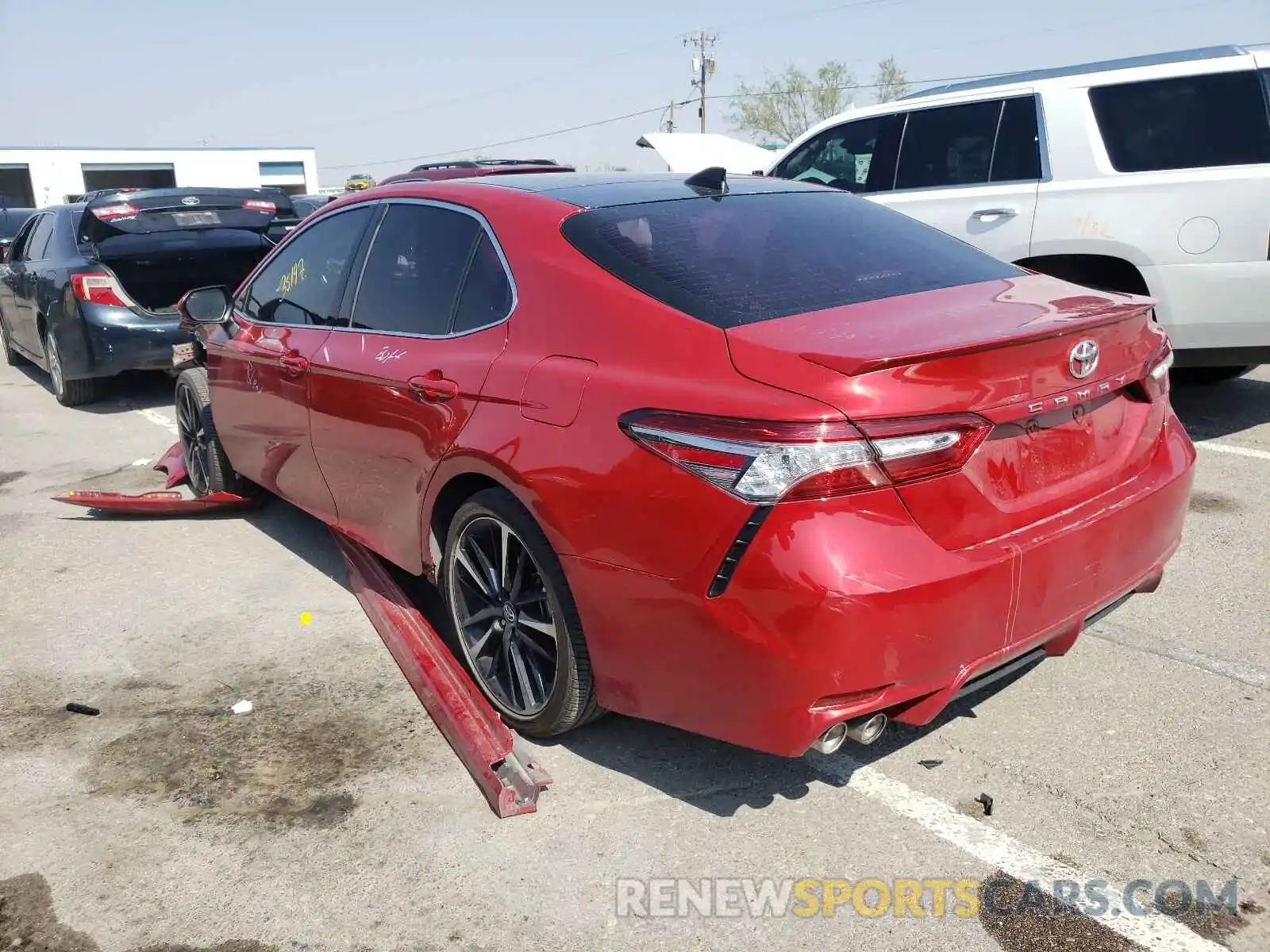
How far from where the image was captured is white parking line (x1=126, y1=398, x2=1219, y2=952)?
2430 millimetres

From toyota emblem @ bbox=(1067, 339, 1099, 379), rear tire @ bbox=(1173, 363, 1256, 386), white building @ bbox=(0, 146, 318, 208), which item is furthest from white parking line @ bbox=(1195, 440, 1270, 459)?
white building @ bbox=(0, 146, 318, 208)

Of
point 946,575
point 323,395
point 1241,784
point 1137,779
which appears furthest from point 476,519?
point 1241,784

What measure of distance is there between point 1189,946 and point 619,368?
74.0 inches

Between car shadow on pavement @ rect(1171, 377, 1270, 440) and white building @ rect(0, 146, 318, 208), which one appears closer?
car shadow on pavement @ rect(1171, 377, 1270, 440)

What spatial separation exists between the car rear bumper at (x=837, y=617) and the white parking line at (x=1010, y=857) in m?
0.39

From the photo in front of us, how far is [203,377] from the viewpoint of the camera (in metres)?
6.05

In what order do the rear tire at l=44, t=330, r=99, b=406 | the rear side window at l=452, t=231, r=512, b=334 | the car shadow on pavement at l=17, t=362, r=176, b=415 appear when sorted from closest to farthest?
the rear side window at l=452, t=231, r=512, b=334 → the rear tire at l=44, t=330, r=99, b=406 → the car shadow on pavement at l=17, t=362, r=176, b=415

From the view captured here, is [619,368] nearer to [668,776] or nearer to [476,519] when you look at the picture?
[476,519]

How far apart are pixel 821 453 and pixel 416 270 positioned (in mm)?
1955

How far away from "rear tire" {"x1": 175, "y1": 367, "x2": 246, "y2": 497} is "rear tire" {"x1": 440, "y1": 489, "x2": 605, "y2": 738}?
104 inches

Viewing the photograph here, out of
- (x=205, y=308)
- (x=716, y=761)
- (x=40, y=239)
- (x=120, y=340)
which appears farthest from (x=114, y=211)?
(x=716, y=761)

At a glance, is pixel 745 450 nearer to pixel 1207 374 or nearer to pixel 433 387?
pixel 433 387

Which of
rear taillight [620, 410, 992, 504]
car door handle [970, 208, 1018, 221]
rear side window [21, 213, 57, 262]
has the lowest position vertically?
rear side window [21, 213, 57, 262]

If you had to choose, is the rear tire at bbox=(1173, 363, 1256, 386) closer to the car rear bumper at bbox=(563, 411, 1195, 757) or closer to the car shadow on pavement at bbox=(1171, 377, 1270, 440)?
the car shadow on pavement at bbox=(1171, 377, 1270, 440)
